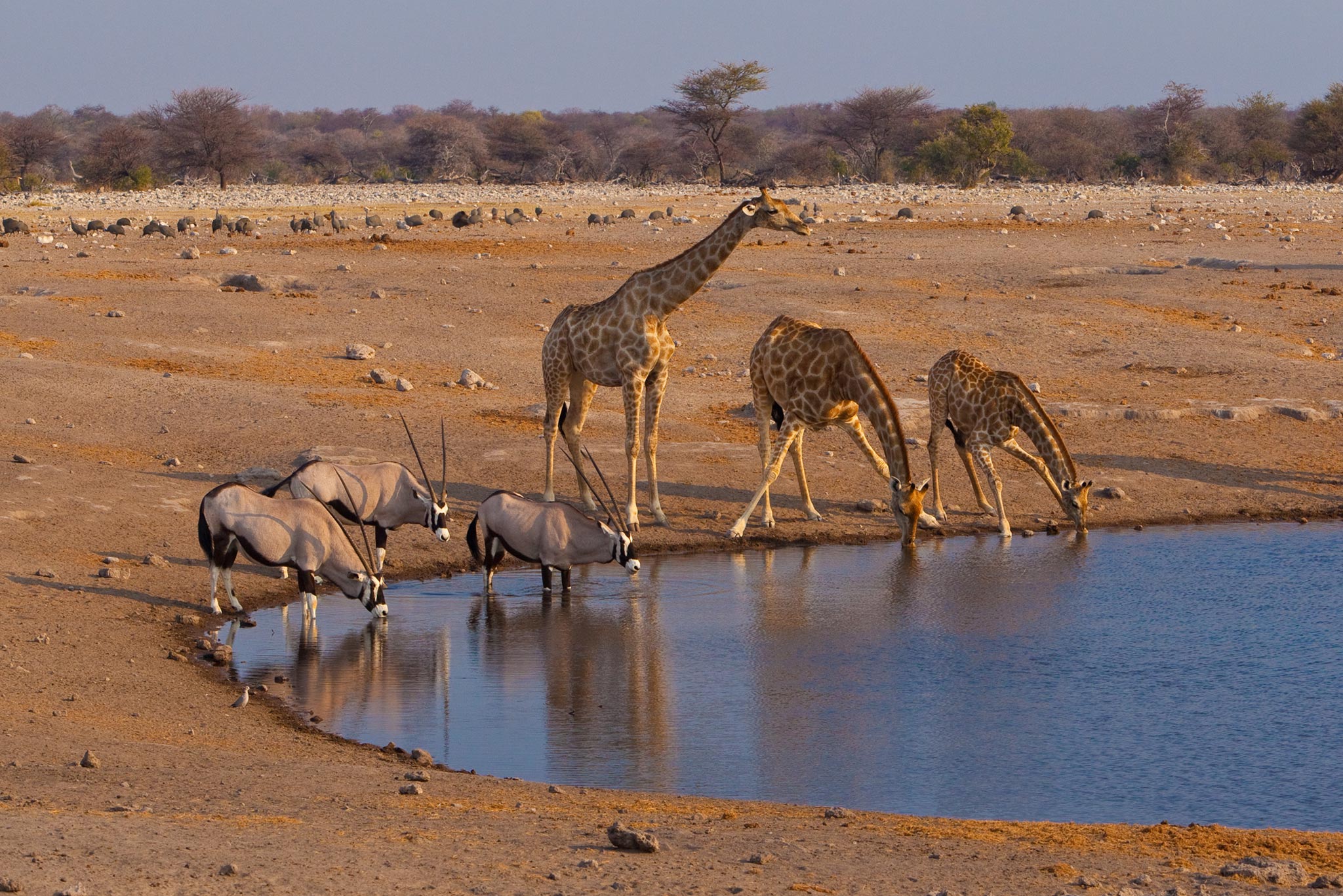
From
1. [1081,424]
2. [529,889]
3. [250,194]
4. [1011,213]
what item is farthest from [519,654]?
[250,194]

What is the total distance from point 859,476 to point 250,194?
42.7 metres

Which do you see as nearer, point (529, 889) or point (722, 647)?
point (529, 889)

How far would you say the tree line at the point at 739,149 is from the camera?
59594 millimetres

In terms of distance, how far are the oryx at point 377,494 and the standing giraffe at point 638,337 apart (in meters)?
2.11

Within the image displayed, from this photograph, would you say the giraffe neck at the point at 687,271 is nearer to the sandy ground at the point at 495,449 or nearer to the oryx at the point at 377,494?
the sandy ground at the point at 495,449

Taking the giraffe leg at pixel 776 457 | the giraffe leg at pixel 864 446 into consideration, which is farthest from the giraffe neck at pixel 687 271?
the giraffe leg at pixel 864 446

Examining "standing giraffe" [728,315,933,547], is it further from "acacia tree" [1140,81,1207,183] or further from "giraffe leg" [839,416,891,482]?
"acacia tree" [1140,81,1207,183]

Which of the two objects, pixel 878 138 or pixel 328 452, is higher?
pixel 878 138

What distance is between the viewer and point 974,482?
47.9ft

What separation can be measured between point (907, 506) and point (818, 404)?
134 cm

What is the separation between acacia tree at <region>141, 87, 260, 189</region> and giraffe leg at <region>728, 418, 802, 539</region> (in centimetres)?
4810

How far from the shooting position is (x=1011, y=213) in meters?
40.3

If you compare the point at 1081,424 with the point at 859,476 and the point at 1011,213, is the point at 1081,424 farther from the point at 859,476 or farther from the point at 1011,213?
the point at 1011,213

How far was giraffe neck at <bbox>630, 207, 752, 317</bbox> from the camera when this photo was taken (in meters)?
14.0
